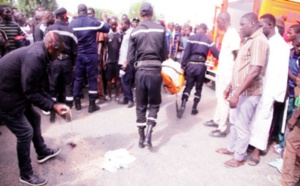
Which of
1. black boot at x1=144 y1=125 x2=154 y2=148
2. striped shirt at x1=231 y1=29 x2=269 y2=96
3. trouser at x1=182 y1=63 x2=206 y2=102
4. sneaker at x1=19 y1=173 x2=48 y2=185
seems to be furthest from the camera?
trouser at x1=182 y1=63 x2=206 y2=102

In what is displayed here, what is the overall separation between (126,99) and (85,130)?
1.80m

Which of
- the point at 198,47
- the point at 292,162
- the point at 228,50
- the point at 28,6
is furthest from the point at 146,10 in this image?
the point at 28,6

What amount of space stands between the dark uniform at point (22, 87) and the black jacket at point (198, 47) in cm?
320

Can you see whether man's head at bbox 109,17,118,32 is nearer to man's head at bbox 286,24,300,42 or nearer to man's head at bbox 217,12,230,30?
man's head at bbox 217,12,230,30

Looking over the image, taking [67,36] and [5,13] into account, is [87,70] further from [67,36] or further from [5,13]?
[5,13]

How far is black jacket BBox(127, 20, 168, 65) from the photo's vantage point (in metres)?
3.49

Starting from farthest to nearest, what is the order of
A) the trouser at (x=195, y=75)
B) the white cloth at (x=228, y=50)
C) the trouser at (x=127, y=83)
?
the trouser at (x=127, y=83) < the trouser at (x=195, y=75) < the white cloth at (x=228, y=50)

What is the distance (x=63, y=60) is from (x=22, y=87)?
212 centimetres

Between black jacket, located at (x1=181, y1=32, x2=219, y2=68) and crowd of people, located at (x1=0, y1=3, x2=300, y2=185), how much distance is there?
0.02 metres

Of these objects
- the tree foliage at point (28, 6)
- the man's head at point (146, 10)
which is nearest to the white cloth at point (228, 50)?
the man's head at point (146, 10)

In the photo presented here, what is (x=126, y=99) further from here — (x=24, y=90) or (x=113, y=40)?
(x=24, y=90)

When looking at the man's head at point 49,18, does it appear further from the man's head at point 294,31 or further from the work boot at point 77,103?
the man's head at point 294,31

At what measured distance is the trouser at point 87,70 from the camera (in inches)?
195

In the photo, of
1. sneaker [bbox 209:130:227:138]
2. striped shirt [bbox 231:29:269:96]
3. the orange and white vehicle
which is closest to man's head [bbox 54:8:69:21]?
striped shirt [bbox 231:29:269:96]
